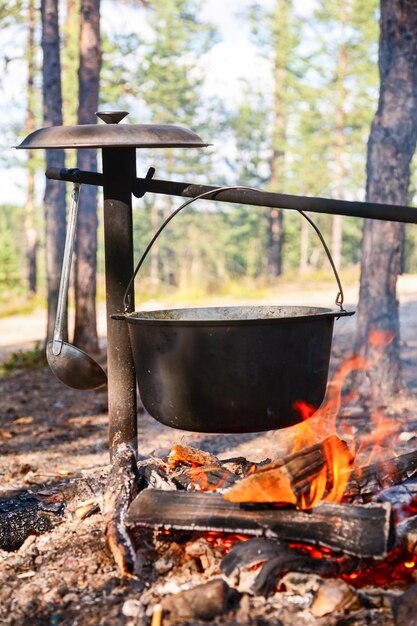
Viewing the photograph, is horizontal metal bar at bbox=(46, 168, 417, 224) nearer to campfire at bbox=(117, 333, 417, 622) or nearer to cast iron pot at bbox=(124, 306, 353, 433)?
cast iron pot at bbox=(124, 306, 353, 433)

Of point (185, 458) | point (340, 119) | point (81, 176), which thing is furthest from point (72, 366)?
point (340, 119)

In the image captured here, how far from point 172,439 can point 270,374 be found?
11.4 feet

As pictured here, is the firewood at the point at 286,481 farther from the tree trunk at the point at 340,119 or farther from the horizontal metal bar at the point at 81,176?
the tree trunk at the point at 340,119

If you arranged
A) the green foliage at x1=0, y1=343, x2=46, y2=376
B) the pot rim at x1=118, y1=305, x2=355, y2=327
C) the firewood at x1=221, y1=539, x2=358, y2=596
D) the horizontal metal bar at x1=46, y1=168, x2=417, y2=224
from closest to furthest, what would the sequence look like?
the firewood at x1=221, y1=539, x2=358, y2=596
the pot rim at x1=118, y1=305, x2=355, y2=327
the horizontal metal bar at x1=46, y1=168, x2=417, y2=224
the green foliage at x1=0, y1=343, x2=46, y2=376

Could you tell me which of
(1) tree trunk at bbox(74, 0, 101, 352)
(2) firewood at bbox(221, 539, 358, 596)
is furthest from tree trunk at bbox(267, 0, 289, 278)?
(2) firewood at bbox(221, 539, 358, 596)

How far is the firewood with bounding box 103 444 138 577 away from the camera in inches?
97.3

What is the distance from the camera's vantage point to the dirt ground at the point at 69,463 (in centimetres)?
231

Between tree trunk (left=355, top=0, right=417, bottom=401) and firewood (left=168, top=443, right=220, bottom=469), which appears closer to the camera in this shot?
firewood (left=168, top=443, right=220, bottom=469)

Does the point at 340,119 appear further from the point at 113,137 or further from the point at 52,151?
the point at 113,137

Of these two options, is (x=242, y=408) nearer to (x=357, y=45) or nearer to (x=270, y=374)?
(x=270, y=374)

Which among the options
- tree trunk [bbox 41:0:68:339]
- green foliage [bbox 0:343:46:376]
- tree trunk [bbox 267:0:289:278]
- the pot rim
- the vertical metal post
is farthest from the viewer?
tree trunk [bbox 267:0:289:278]

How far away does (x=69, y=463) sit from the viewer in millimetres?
5156

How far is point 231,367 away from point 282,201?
29.3 inches

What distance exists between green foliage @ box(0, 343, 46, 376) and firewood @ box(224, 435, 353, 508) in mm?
6889
